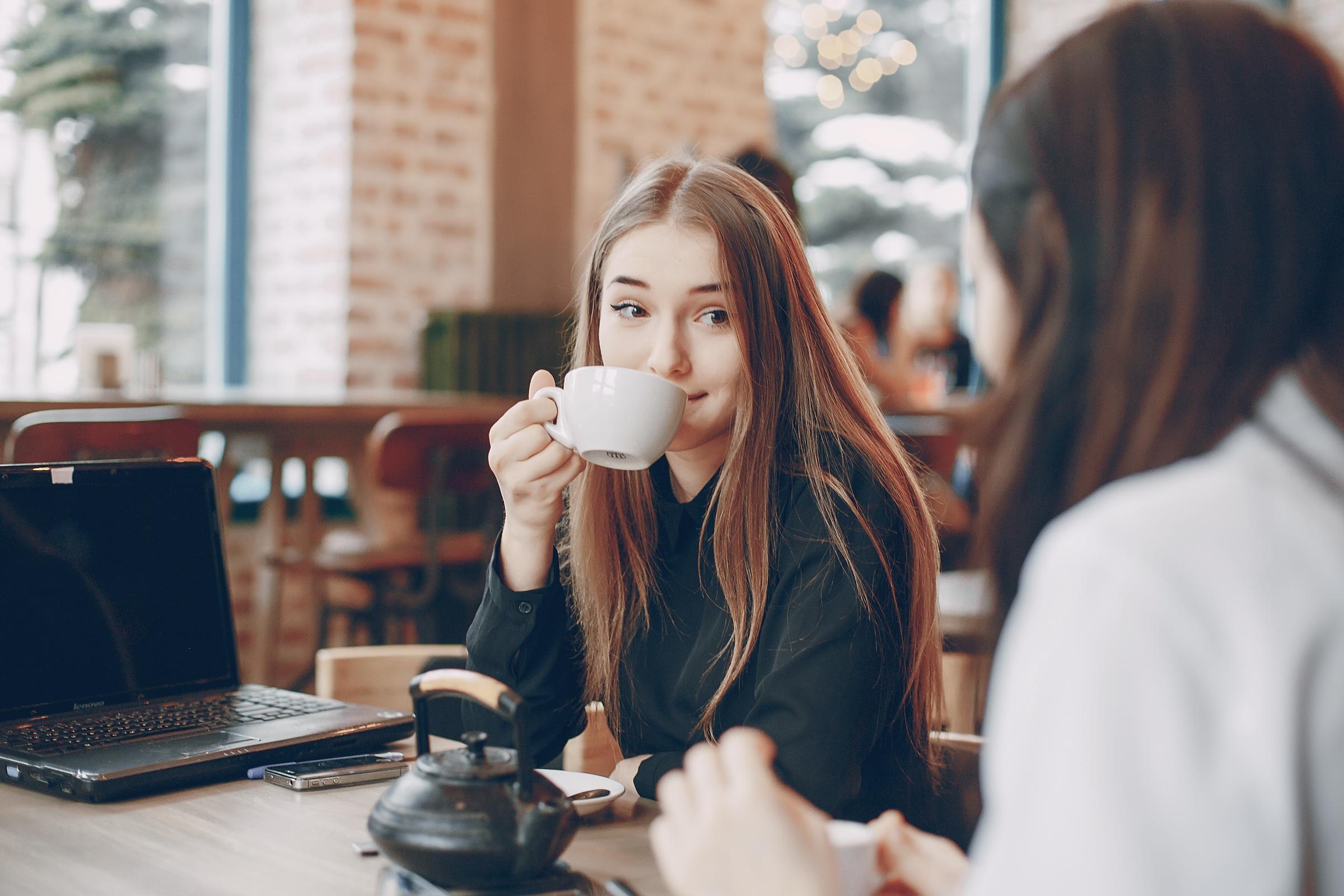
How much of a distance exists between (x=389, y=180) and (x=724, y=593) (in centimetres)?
321

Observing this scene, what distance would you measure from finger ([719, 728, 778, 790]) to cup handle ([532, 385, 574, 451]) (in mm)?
578

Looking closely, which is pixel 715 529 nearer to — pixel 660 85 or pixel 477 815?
pixel 477 815

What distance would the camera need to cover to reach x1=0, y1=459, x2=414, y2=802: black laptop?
39.8 inches

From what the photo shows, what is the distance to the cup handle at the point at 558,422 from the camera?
3.88 feet

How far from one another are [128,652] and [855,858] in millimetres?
736

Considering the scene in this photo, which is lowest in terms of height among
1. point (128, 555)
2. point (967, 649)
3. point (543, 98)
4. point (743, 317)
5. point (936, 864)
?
point (967, 649)

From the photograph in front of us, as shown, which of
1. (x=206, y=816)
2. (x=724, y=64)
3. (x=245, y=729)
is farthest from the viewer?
(x=724, y=64)

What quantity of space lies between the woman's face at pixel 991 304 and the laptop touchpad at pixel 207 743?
2.30 feet

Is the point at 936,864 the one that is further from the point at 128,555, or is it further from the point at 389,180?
the point at 389,180

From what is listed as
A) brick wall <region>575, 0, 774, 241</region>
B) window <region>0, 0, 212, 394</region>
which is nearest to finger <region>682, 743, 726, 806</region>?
window <region>0, 0, 212, 394</region>

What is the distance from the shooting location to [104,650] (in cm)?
112

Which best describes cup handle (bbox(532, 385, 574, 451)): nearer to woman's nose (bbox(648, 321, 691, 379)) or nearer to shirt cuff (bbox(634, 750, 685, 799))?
woman's nose (bbox(648, 321, 691, 379))

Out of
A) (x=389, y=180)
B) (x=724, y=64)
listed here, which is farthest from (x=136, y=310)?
(x=724, y=64)

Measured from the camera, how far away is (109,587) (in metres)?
1.11
